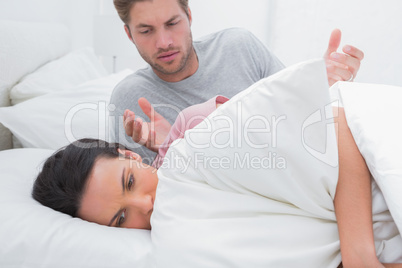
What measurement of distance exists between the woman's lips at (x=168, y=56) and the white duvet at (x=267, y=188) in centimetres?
72

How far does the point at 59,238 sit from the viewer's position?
733mm

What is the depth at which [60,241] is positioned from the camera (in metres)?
0.73

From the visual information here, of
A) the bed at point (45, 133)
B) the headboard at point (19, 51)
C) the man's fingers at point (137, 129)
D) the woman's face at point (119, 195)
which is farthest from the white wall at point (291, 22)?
the woman's face at point (119, 195)

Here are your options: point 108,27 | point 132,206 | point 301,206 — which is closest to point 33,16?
point 108,27

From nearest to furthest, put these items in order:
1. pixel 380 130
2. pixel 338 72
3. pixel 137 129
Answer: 1. pixel 380 130
2. pixel 137 129
3. pixel 338 72

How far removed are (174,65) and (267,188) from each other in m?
0.82

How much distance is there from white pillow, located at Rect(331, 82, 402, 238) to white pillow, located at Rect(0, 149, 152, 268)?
0.47 meters

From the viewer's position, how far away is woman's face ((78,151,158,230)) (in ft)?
2.64

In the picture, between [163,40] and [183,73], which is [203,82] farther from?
[163,40]

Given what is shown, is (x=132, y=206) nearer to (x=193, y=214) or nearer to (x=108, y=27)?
(x=193, y=214)

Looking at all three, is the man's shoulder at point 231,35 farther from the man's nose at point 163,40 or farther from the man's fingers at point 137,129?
the man's fingers at point 137,129

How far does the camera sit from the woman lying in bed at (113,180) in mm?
618

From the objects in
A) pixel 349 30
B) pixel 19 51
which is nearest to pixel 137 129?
pixel 19 51

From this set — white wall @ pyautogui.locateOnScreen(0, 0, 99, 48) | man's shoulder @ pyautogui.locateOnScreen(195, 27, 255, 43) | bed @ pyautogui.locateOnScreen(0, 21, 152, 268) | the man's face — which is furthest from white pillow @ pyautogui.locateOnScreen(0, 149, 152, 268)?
white wall @ pyautogui.locateOnScreen(0, 0, 99, 48)
